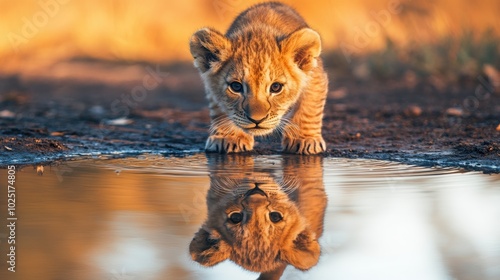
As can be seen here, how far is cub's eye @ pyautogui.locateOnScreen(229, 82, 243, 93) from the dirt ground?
76cm

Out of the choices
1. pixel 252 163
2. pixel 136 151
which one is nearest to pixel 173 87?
pixel 136 151

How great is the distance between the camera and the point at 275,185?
210 inches

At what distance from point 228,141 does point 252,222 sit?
257 cm

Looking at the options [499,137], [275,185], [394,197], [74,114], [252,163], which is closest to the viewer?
[394,197]

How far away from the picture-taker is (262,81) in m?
6.14

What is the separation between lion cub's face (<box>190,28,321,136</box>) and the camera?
20.1ft

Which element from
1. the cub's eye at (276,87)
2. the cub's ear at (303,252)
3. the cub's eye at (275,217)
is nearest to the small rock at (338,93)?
the cub's eye at (276,87)

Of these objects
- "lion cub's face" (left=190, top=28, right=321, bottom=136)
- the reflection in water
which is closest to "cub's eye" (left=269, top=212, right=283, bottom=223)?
the reflection in water

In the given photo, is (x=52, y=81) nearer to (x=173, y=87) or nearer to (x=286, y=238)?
(x=173, y=87)

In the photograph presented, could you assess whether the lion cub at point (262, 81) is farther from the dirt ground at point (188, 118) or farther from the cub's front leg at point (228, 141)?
the dirt ground at point (188, 118)

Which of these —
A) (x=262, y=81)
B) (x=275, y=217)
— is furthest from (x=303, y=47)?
(x=275, y=217)

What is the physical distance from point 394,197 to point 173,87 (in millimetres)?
8026

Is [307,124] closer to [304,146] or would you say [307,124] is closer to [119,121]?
[304,146]

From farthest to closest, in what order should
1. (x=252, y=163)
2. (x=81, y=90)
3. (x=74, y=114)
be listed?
(x=81, y=90) → (x=74, y=114) → (x=252, y=163)
